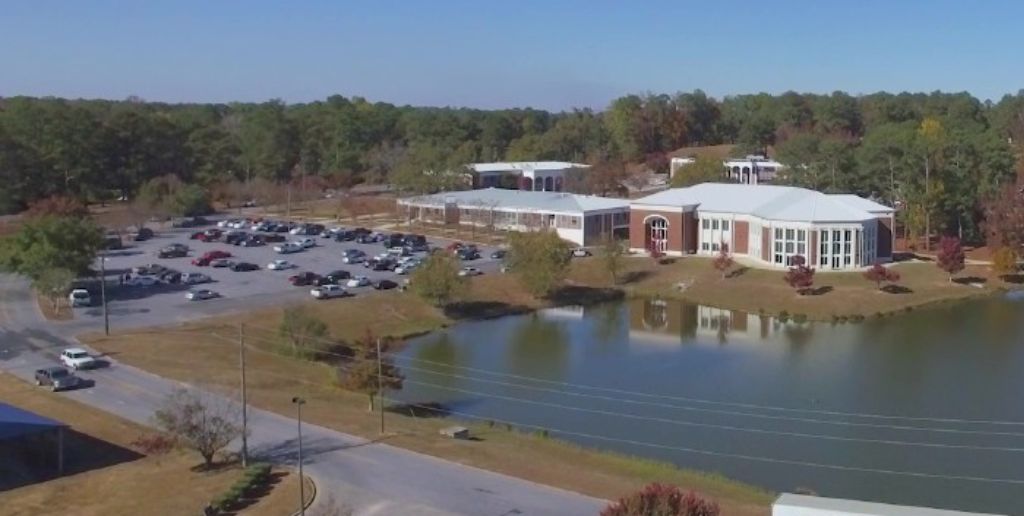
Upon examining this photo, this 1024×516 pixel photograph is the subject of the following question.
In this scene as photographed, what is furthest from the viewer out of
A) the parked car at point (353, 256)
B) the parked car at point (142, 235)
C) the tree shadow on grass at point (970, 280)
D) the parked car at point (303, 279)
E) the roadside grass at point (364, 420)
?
the parked car at point (142, 235)

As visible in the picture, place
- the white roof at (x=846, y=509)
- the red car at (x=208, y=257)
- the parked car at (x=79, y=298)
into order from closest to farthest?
the white roof at (x=846, y=509) → the parked car at (x=79, y=298) → the red car at (x=208, y=257)

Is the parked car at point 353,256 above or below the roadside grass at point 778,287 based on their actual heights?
above

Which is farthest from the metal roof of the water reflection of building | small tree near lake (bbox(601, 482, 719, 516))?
the water reflection of building

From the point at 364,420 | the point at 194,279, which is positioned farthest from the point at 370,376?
the point at 194,279

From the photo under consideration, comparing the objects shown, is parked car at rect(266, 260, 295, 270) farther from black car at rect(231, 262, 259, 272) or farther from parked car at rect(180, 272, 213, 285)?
parked car at rect(180, 272, 213, 285)

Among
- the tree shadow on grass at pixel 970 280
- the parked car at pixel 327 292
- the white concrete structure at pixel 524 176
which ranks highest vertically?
the white concrete structure at pixel 524 176

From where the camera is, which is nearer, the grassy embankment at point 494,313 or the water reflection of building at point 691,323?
the grassy embankment at point 494,313

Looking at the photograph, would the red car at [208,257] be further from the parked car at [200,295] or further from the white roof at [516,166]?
the white roof at [516,166]

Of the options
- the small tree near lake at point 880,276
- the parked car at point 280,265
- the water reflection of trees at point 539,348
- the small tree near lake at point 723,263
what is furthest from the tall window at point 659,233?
the parked car at point 280,265

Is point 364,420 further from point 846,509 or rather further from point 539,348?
point 846,509
